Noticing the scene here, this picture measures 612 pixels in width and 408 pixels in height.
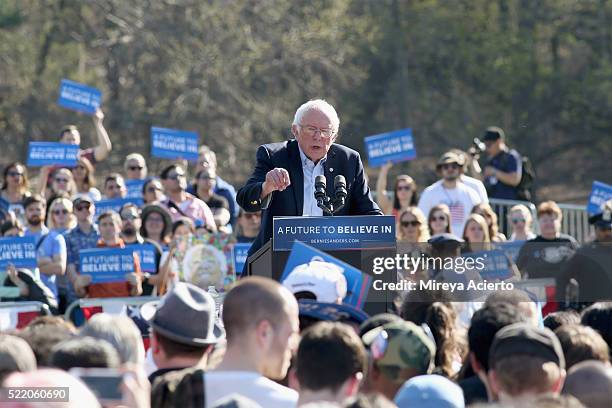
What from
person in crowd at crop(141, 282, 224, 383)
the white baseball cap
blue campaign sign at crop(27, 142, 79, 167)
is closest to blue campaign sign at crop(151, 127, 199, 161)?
blue campaign sign at crop(27, 142, 79, 167)

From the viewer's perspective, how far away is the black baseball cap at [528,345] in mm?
4527

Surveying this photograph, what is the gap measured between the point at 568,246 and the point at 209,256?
12.3 feet

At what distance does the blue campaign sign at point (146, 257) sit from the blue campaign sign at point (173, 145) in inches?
151

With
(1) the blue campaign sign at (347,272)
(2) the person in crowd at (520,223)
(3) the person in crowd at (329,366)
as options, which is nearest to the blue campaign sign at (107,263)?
(2) the person in crowd at (520,223)

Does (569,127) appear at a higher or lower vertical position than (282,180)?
higher

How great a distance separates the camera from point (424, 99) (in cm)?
2894

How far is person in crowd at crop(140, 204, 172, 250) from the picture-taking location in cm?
1276

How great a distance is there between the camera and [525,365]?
14.7 ft

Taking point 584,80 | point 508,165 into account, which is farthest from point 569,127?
point 508,165

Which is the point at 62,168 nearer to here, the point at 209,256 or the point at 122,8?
the point at 209,256

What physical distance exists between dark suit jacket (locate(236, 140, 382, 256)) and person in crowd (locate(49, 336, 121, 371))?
2872 millimetres

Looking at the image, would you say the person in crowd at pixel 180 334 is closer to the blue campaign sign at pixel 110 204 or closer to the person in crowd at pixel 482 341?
the person in crowd at pixel 482 341

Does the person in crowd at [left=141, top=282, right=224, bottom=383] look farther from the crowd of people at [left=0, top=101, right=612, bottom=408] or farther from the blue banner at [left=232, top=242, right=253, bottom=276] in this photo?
the blue banner at [left=232, top=242, right=253, bottom=276]

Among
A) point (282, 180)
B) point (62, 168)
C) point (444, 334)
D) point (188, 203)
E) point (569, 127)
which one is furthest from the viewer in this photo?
point (569, 127)
